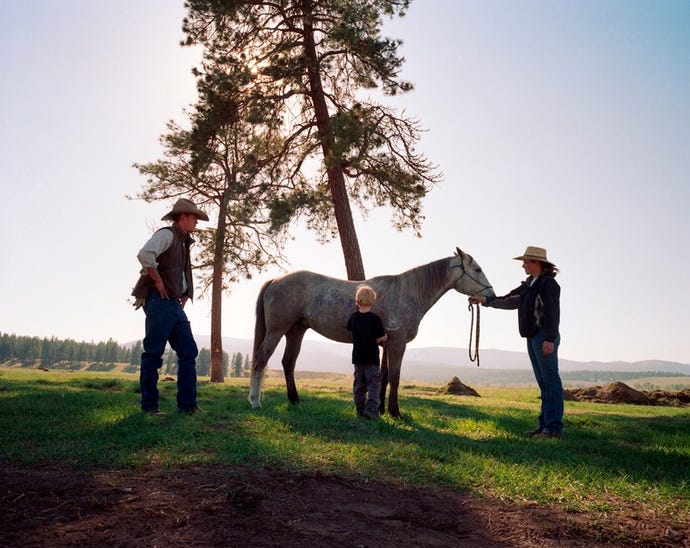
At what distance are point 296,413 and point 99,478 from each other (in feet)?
13.0

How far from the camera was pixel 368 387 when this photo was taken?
7.89 meters

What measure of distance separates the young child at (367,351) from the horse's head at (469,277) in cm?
208

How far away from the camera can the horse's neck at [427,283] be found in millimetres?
8961

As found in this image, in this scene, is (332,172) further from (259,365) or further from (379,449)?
(379,449)

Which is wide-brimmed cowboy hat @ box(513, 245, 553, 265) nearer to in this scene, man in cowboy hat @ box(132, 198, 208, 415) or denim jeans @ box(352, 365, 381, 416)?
denim jeans @ box(352, 365, 381, 416)

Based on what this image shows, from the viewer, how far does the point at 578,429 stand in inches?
322

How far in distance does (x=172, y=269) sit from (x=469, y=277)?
5.08m

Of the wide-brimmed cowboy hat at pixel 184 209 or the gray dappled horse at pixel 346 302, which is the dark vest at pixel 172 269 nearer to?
the wide-brimmed cowboy hat at pixel 184 209

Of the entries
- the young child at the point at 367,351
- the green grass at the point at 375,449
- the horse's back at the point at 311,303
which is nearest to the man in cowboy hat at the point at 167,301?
the green grass at the point at 375,449

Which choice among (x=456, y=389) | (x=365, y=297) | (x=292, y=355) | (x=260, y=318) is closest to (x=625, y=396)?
(x=456, y=389)

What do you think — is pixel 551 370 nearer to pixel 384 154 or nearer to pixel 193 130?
pixel 384 154

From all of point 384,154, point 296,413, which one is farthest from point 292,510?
point 384,154

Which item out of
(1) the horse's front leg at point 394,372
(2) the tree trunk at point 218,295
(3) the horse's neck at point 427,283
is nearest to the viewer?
(1) the horse's front leg at point 394,372

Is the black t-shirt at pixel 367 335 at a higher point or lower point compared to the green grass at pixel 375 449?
higher
